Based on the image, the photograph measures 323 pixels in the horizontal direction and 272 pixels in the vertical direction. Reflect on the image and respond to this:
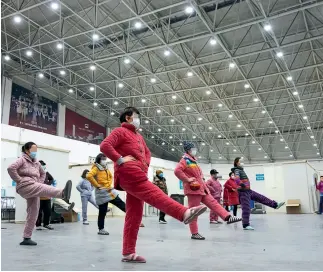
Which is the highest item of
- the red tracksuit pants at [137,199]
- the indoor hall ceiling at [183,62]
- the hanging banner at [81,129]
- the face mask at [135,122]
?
the indoor hall ceiling at [183,62]

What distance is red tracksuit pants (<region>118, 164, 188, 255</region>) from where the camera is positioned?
2.55m

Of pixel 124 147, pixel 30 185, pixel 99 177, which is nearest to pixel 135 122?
pixel 124 147

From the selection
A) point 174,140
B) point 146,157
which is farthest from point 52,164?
point 174,140

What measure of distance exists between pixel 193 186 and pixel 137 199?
1.67 m

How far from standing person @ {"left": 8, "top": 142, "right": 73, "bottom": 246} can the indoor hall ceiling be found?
994 cm

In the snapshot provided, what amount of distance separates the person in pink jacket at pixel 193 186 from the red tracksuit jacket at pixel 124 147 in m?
1.67

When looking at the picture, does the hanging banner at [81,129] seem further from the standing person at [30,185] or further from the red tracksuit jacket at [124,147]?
the red tracksuit jacket at [124,147]

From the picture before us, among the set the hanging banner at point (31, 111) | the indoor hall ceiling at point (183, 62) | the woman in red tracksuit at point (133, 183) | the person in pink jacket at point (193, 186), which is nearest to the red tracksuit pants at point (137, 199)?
the woman in red tracksuit at point (133, 183)

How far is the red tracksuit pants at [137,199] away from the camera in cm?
255

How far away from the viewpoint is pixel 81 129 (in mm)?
24578

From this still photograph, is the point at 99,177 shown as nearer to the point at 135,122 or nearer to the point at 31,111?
the point at 135,122

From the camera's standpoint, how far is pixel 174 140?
108 ft

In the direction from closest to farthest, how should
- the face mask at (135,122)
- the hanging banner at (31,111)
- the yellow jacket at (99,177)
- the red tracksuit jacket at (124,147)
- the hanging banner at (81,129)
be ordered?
1. the red tracksuit jacket at (124,147)
2. the face mask at (135,122)
3. the yellow jacket at (99,177)
4. the hanging banner at (31,111)
5. the hanging banner at (81,129)

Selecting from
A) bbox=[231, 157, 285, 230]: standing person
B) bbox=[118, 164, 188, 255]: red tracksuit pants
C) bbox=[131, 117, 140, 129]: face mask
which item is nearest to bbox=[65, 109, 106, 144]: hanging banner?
bbox=[231, 157, 285, 230]: standing person
